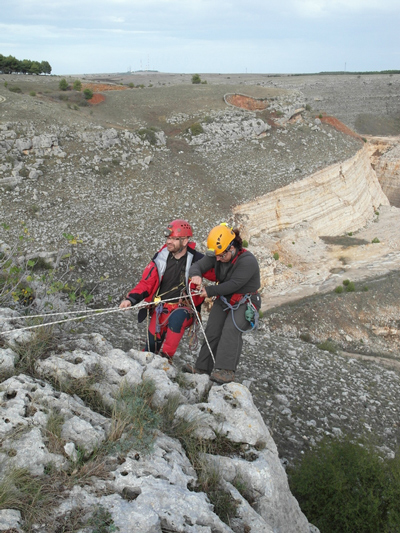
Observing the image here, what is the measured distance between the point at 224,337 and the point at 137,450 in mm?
2123

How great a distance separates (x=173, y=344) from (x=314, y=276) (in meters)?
12.9

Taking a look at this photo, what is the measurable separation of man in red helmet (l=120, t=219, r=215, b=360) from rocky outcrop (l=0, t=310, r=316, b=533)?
725mm

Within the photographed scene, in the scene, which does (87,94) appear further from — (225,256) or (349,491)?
(349,491)

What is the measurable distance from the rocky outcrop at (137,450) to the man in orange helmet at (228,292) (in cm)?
56

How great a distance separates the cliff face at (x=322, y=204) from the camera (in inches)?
730

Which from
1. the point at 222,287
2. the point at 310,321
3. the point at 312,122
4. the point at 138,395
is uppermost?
the point at 312,122

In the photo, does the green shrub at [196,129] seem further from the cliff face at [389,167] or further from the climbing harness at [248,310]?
the climbing harness at [248,310]

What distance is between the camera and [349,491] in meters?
4.29

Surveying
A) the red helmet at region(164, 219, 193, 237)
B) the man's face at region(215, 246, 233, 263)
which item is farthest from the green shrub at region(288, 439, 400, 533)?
the red helmet at region(164, 219, 193, 237)

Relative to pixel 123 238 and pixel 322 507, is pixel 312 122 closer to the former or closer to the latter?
pixel 123 238

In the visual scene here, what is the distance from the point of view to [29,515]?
2465 mm

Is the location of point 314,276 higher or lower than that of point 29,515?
lower

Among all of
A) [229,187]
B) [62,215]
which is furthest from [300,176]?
[62,215]

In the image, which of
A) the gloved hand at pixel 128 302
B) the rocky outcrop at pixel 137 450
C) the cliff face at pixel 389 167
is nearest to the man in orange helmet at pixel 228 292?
the rocky outcrop at pixel 137 450
